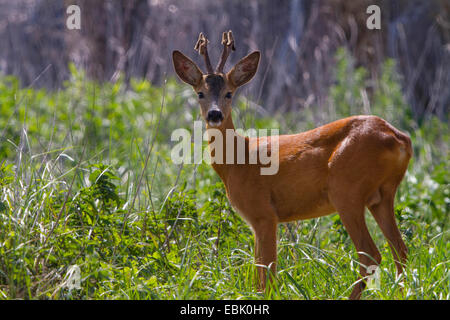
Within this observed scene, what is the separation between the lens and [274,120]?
8.44m

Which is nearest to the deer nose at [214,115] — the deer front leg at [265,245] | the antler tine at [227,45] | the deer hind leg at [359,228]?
the antler tine at [227,45]

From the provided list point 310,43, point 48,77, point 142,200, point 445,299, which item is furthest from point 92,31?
point 445,299

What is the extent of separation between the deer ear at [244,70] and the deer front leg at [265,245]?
1.09 metres

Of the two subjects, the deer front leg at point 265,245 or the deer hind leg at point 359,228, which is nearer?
the deer hind leg at point 359,228

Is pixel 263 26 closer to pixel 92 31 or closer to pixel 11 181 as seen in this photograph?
pixel 92 31

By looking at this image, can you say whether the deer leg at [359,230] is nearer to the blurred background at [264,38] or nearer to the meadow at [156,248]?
the meadow at [156,248]

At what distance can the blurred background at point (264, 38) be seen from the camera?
9.26m

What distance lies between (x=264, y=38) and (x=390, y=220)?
23.4ft

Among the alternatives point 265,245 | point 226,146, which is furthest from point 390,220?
point 226,146

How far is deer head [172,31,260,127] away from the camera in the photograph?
435 cm

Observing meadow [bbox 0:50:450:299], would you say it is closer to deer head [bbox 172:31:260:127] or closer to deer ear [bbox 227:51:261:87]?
deer head [bbox 172:31:260:127]

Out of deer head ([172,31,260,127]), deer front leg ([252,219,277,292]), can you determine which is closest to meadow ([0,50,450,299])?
deer front leg ([252,219,277,292])

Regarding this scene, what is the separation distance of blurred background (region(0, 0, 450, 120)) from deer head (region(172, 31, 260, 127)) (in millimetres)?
3679

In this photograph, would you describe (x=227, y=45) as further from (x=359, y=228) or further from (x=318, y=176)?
(x=359, y=228)
